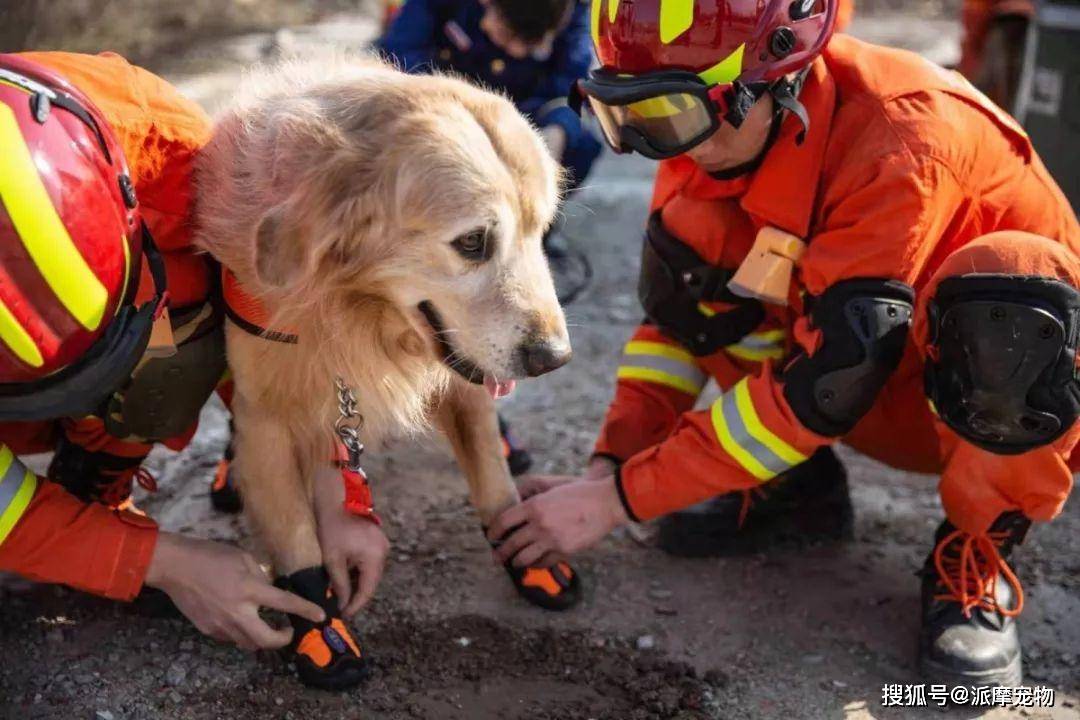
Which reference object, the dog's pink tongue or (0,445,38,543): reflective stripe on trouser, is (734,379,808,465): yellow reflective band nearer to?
the dog's pink tongue

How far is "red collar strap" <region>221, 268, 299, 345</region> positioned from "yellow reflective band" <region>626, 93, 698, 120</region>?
3.15ft

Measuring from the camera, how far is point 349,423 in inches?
112

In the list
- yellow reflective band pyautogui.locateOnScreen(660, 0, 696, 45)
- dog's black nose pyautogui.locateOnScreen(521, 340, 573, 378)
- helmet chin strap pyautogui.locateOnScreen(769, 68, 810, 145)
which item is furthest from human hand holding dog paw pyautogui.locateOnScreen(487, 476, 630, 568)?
yellow reflective band pyautogui.locateOnScreen(660, 0, 696, 45)

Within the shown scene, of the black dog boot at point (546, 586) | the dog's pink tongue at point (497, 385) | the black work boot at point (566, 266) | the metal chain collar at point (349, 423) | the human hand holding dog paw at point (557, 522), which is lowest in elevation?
the black work boot at point (566, 266)

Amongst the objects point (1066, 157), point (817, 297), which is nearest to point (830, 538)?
point (817, 297)

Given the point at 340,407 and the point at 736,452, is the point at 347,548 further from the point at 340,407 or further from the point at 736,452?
the point at 736,452

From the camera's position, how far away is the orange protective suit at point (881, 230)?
8.89 ft

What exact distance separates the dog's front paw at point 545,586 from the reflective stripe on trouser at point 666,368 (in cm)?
64

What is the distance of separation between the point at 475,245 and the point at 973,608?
1.61 meters

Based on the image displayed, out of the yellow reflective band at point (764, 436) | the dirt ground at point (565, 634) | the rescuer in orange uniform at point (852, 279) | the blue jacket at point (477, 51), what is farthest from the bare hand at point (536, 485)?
the blue jacket at point (477, 51)

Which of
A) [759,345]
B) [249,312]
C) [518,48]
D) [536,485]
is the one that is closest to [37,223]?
Result: [249,312]

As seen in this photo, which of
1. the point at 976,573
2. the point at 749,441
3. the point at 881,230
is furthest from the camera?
the point at 976,573

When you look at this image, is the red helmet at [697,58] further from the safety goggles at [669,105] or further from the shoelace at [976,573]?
the shoelace at [976,573]

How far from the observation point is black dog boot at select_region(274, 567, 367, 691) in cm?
281
